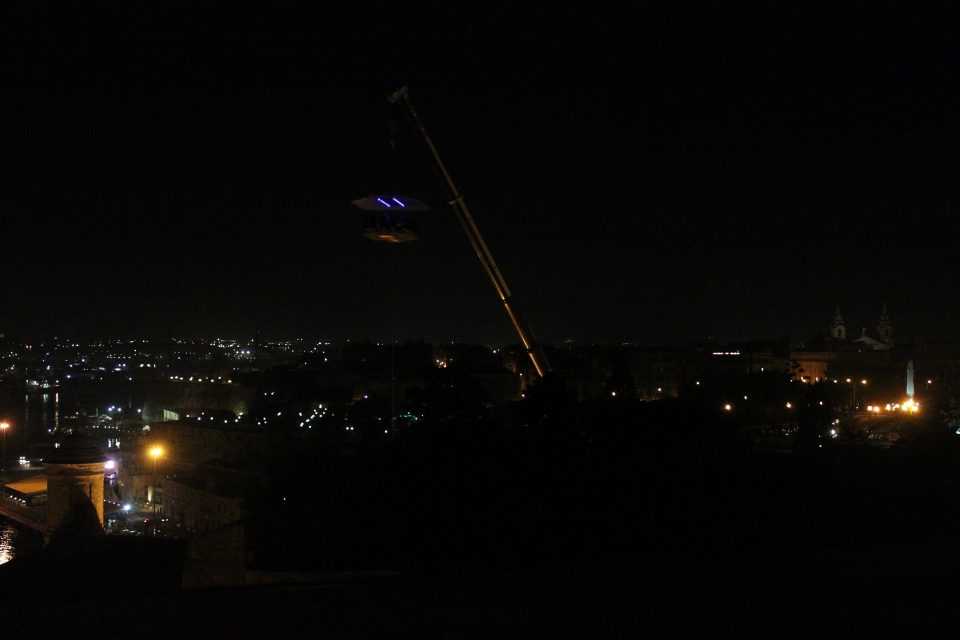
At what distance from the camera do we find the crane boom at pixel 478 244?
8305mm

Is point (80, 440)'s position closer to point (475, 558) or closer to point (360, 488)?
point (360, 488)

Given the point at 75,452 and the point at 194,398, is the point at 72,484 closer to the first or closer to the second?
the point at 75,452

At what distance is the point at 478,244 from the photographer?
29.5ft

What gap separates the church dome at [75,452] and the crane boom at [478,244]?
207 inches

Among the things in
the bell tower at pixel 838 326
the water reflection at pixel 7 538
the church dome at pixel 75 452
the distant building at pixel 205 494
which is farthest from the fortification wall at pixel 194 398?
the bell tower at pixel 838 326

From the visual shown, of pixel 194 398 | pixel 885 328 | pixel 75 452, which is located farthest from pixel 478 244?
pixel 885 328

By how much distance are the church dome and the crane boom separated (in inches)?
207

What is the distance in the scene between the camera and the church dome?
446 centimetres

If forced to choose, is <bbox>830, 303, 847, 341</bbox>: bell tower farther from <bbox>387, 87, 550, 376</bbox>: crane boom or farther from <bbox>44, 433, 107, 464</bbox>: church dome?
<bbox>44, 433, 107, 464</bbox>: church dome

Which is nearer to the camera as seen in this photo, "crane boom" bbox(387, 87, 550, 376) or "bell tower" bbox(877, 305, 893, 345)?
"crane boom" bbox(387, 87, 550, 376)

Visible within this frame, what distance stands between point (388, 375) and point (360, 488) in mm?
27340

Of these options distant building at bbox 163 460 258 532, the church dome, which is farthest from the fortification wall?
the church dome

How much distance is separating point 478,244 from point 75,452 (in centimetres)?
555

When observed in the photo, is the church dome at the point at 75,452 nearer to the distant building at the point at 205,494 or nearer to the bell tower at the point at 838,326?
the distant building at the point at 205,494
